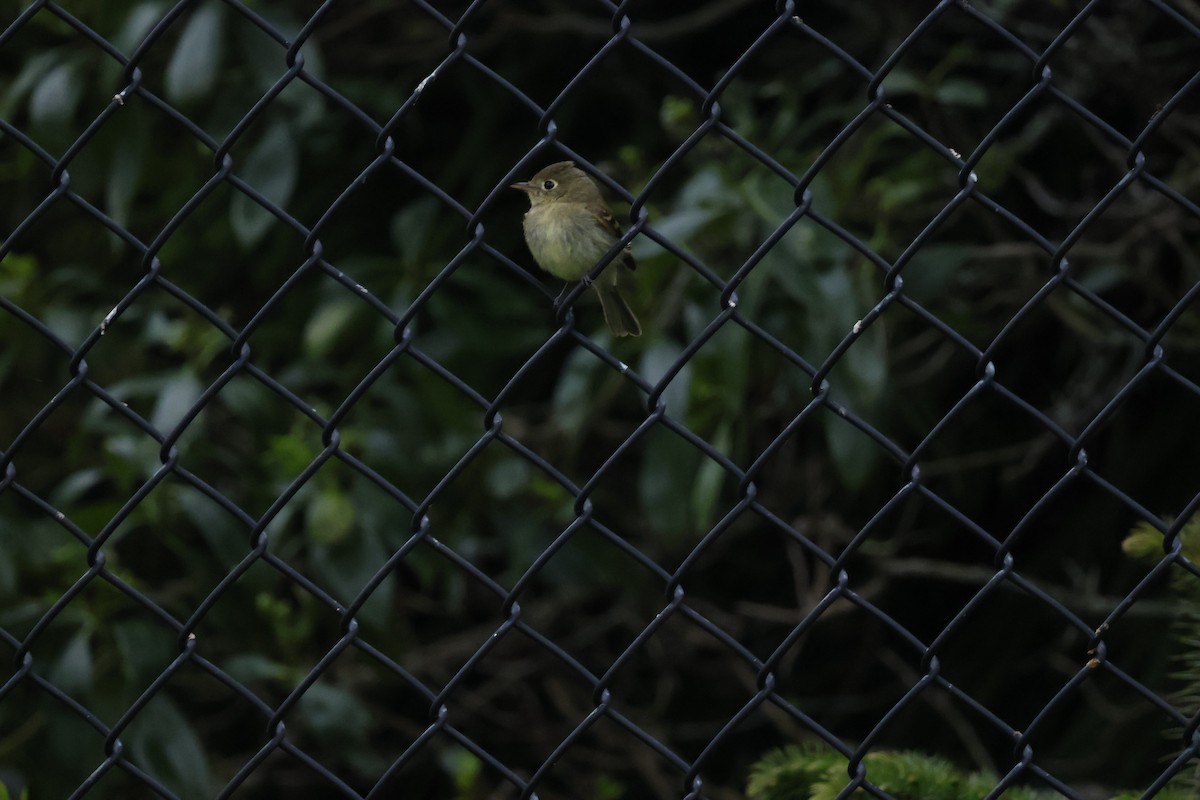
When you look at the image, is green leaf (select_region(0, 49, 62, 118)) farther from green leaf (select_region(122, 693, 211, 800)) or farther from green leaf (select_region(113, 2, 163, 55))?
green leaf (select_region(122, 693, 211, 800))

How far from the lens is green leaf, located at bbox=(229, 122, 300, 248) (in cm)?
370

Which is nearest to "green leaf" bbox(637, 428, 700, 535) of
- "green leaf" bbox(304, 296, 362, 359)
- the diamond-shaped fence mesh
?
the diamond-shaped fence mesh

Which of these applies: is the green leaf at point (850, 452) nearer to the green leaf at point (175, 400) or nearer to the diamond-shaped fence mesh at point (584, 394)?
the diamond-shaped fence mesh at point (584, 394)

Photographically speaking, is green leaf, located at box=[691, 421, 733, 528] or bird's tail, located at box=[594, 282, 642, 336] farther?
green leaf, located at box=[691, 421, 733, 528]

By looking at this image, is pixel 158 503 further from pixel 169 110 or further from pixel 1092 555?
pixel 1092 555

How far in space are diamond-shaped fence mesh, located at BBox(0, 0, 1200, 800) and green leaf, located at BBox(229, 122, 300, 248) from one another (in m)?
0.02

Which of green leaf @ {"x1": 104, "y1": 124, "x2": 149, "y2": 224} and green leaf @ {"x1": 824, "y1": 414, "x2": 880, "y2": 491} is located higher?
green leaf @ {"x1": 824, "y1": 414, "x2": 880, "y2": 491}

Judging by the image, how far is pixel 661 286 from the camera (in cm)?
387

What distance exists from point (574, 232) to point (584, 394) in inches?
25.7

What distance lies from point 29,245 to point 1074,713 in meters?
3.40

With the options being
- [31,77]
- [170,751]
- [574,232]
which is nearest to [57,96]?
[31,77]

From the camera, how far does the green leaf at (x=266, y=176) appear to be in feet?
12.1

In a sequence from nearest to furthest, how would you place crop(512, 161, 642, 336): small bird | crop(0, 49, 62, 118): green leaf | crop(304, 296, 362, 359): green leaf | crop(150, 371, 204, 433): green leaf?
crop(512, 161, 642, 336): small bird → crop(150, 371, 204, 433): green leaf → crop(0, 49, 62, 118): green leaf → crop(304, 296, 362, 359): green leaf

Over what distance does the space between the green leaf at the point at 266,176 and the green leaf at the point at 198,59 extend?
22 centimetres
